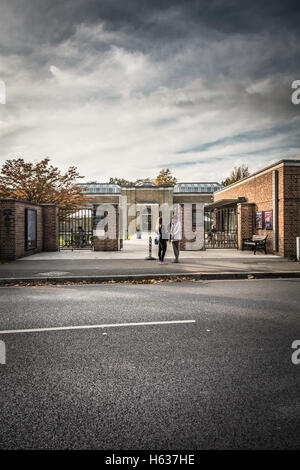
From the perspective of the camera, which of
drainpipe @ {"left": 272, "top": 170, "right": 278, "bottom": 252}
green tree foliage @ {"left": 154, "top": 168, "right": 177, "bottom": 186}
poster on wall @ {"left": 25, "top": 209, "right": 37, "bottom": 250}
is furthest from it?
green tree foliage @ {"left": 154, "top": 168, "right": 177, "bottom": 186}

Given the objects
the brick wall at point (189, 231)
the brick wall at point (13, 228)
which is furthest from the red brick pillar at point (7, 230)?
the brick wall at point (189, 231)

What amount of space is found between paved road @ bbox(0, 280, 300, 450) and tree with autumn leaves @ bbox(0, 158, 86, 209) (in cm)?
1864

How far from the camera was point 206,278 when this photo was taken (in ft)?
32.1

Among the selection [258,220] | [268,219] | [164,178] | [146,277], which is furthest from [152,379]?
[164,178]

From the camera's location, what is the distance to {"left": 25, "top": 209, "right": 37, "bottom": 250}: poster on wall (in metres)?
15.4

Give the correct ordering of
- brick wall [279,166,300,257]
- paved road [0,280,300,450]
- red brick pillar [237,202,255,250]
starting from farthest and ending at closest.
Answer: red brick pillar [237,202,255,250]
brick wall [279,166,300,257]
paved road [0,280,300,450]

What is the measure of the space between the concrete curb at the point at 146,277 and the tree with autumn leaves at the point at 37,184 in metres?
14.7

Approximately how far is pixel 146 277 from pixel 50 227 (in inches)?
409

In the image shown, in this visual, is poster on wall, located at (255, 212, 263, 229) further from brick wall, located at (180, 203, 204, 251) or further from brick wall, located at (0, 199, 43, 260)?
brick wall, located at (0, 199, 43, 260)

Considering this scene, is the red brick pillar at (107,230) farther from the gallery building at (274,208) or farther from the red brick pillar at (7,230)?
the gallery building at (274,208)

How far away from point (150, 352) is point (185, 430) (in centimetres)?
153

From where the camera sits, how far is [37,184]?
23422 millimetres

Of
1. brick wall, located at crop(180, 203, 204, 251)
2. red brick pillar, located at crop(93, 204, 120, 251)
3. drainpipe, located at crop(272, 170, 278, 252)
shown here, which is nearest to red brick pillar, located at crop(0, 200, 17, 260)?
red brick pillar, located at crop(93, 204, 120, 251)
